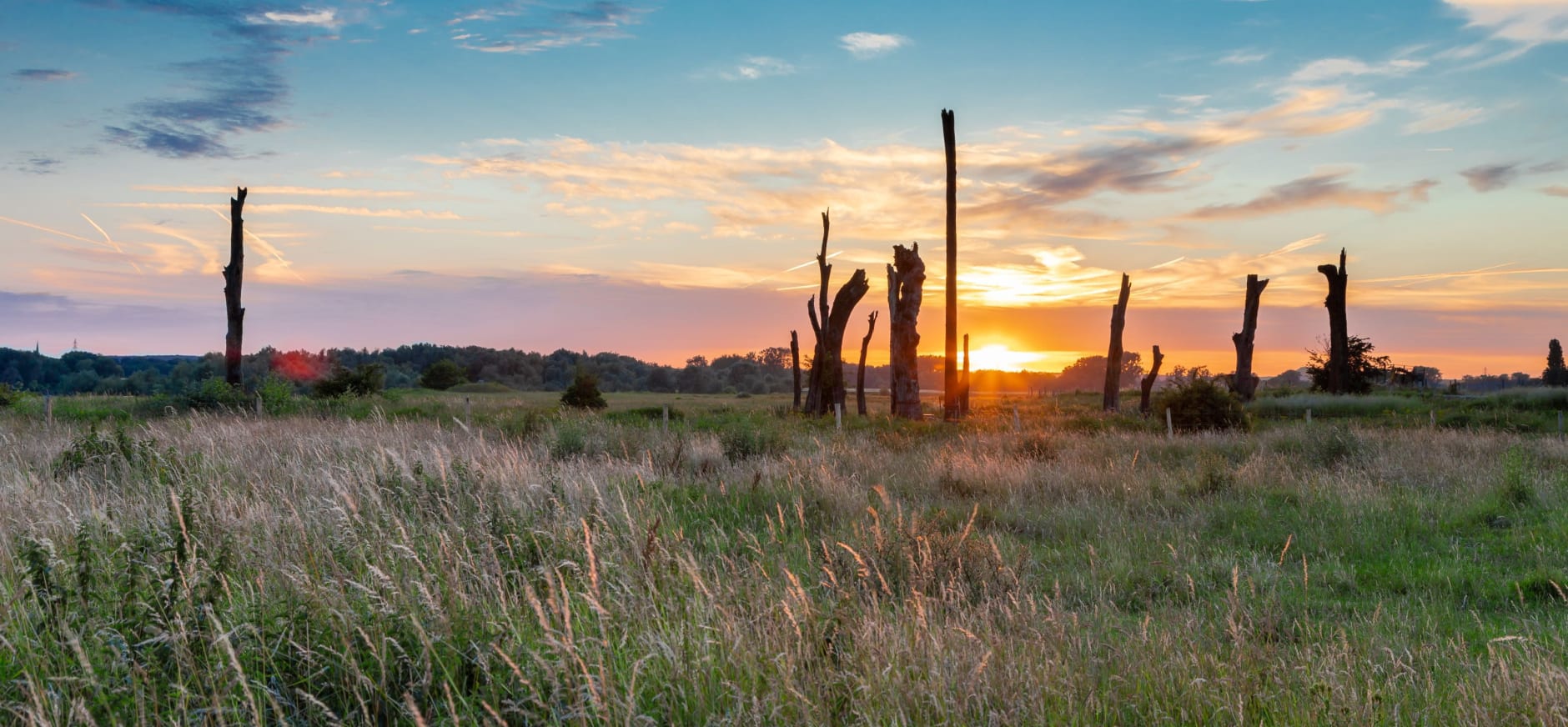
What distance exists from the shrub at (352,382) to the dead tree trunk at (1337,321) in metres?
39.5

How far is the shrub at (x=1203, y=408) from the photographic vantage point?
76.0 feet

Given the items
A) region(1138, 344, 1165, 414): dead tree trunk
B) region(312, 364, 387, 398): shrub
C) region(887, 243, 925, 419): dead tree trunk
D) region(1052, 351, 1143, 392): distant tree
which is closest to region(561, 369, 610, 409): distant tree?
region(312, 364, 387, 398): shrub

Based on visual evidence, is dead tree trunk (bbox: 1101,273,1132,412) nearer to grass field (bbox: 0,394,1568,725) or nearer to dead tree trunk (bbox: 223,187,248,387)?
grass field (bbox: 0,394,1568,725)

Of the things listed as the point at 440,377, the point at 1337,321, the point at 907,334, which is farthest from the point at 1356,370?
the point at 440,377

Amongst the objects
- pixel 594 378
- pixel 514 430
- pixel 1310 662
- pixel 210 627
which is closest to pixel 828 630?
pixel 1310 662

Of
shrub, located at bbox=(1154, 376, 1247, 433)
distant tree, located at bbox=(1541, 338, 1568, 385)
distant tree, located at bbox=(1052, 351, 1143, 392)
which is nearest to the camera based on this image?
shrub, located at bbox=(1154, 376, 1247, 433)

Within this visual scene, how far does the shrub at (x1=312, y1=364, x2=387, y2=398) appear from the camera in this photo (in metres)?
33.7

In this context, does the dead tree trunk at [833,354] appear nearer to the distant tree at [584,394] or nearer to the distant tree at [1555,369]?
the distant tree at [584,394]

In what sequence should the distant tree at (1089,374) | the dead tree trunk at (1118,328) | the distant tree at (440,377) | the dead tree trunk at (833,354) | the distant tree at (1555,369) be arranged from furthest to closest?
the distant tree at (1089,374)
the distant tree at (440,377)
the distant tree at (1555,369)
the dead tree trunk at (1118,328)
the dead tree trunk at (833,354)

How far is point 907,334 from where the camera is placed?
81.5 feet

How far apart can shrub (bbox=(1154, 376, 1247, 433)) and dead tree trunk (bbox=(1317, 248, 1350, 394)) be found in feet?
66.4

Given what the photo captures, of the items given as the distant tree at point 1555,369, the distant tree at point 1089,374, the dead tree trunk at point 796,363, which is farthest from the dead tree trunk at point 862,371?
the distant tree at point 1089,374

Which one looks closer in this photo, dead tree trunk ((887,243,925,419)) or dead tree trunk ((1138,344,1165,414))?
dead tree trunk ((887,243,925,419))

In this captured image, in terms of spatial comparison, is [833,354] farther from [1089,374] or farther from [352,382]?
[1089,374]
